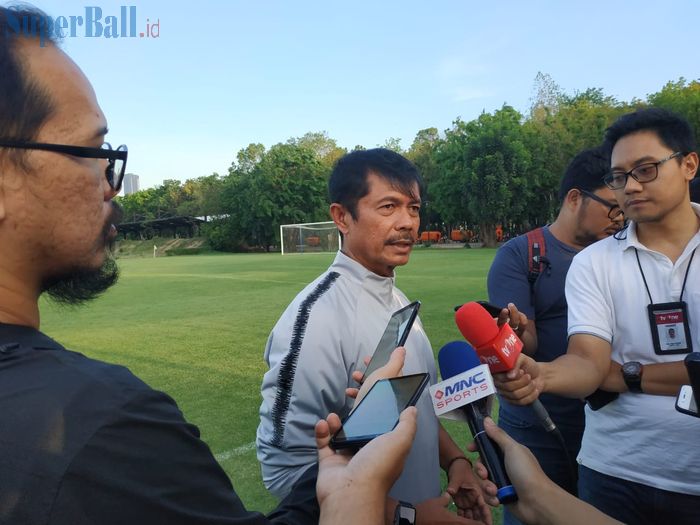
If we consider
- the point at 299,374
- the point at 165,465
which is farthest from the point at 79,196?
the point at 299,374

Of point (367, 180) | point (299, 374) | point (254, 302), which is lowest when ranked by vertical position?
point (254, 302)

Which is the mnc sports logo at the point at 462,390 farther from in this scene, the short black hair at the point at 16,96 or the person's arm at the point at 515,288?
the short black hair at the point at 16,96

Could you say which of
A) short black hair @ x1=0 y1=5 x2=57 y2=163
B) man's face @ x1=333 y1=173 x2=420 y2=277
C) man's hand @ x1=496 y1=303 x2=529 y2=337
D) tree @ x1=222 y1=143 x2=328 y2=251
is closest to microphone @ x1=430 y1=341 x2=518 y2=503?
man's hand @ x1=496 y1=303 x2=529 y2=337

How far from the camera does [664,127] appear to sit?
2324mm

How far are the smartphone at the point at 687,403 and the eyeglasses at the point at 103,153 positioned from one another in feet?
5.21

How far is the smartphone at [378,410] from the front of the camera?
126 centimetres

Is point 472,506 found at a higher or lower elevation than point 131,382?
lower

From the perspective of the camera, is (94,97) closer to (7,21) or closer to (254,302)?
(7,21)

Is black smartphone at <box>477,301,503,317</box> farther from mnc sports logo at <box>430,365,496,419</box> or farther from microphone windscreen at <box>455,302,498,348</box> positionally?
mnc sports logo at <box>430,365,496,419</box>

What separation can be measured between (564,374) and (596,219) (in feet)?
4.37

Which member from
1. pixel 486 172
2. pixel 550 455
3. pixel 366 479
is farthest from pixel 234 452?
pixel 486 172

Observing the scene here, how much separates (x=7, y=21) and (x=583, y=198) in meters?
2.95

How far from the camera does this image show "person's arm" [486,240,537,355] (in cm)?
299

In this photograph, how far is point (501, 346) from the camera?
196cm
